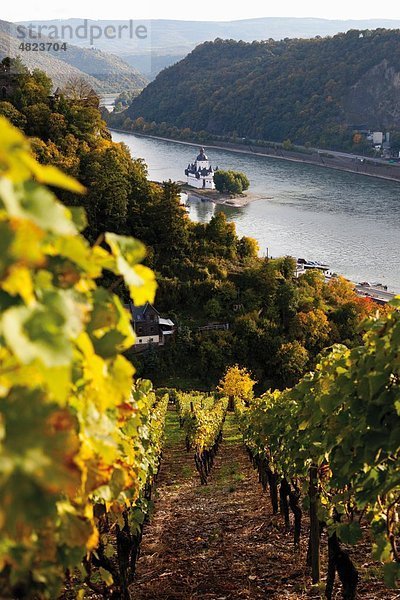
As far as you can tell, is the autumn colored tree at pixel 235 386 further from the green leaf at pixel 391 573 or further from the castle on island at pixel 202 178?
the castle on island at pixel 202 178

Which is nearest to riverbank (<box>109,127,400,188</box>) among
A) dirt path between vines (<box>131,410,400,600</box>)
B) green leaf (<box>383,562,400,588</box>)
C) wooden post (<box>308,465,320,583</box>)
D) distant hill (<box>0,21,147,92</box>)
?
distant hill (<box>0,21,147,92</box>)

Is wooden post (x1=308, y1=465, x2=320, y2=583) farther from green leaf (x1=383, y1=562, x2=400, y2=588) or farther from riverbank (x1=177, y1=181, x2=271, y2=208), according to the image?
riverbank (x1=177, y1=181, x2=271, y2=208)

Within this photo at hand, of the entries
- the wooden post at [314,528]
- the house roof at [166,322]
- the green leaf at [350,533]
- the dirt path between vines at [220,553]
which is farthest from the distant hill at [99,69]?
the green leaf at [350,533]

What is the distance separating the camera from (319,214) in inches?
2163

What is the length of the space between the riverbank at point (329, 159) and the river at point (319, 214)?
4.41ft

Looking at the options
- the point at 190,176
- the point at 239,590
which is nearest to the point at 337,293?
the point at 239,590

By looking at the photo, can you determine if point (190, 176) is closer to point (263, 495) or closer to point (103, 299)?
point (263, 495)

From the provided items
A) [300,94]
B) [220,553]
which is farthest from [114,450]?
[300,94]

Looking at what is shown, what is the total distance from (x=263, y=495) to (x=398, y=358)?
679 cm

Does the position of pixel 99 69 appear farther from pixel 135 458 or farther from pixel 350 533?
pixel 350 533

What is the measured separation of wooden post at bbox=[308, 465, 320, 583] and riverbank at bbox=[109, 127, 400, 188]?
69440 mm

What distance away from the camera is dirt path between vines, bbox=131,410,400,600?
15.4ft

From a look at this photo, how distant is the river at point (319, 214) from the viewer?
44750 millimetres

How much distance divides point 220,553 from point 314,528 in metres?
1.30
